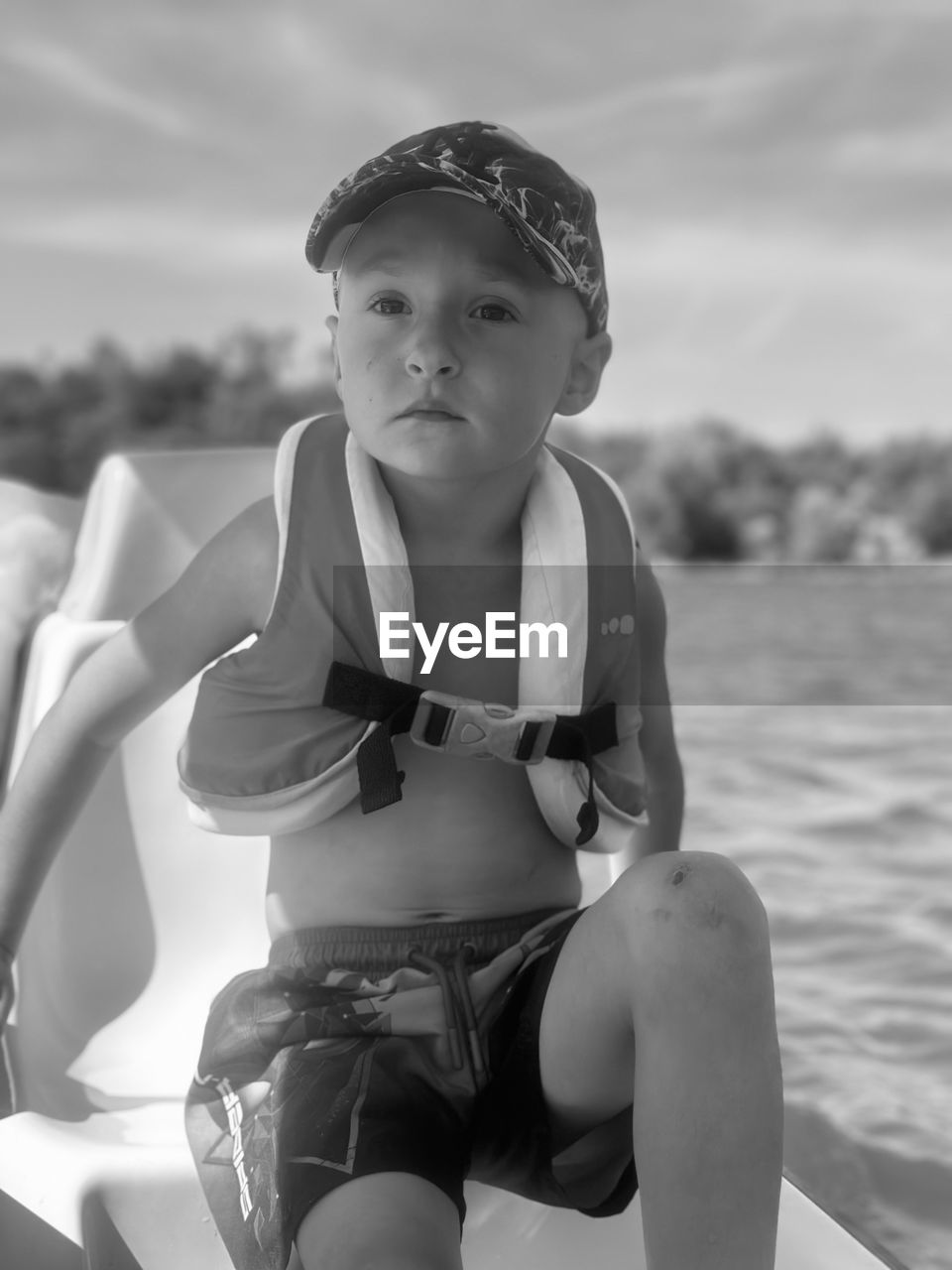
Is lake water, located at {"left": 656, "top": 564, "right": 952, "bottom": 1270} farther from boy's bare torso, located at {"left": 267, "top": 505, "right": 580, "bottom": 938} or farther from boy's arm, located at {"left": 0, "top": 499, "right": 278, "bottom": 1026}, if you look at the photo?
boy's arm, located at {"left": 0, "top": 499, "right": 278, "bottom": 1026}

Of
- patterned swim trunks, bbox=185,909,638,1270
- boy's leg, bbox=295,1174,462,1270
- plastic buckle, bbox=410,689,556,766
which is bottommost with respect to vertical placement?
boy's leg, bbox=295,1174,462,1270

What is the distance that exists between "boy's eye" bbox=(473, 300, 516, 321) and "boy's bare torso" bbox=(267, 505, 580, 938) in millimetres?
211

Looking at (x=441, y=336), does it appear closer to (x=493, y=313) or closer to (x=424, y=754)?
(x=493, y=313)

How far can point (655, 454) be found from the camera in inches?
795

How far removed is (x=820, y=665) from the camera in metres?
8.05

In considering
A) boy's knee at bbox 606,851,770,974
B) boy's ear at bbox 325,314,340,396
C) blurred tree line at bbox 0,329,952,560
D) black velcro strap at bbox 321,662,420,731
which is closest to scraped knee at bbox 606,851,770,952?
boy's knee at bbox 606,851,770,974

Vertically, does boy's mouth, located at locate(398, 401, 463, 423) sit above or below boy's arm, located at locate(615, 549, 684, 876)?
above

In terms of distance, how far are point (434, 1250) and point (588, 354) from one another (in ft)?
2.34

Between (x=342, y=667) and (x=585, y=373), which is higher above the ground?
(x=585, y=373)

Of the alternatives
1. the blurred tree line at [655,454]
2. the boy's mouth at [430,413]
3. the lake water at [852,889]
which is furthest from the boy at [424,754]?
the blurred tree line at [655,454]

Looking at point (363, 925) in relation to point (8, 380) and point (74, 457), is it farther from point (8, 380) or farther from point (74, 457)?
point (8, 380)

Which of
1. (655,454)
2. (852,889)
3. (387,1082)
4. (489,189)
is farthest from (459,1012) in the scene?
(655,454)

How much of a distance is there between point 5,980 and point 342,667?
14.7 inches

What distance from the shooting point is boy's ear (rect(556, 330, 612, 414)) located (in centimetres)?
119
